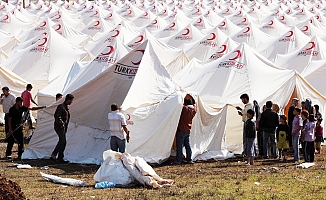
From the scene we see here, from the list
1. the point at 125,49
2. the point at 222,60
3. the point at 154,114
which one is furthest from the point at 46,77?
the point at 154,114

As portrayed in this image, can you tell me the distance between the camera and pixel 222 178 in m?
13.2

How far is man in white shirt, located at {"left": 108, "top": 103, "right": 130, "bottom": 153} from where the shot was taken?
1425cm

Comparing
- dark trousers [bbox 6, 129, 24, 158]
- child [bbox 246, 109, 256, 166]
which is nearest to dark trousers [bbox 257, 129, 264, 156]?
child [bbox 246, 109, 256, 166]

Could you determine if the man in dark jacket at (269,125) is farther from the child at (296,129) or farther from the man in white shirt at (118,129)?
the man in white shirt at (118,129)

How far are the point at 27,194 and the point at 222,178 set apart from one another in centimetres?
397

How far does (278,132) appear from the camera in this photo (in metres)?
16.0

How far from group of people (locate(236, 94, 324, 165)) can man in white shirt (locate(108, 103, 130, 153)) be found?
2874mm

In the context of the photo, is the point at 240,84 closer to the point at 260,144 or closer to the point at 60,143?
the point at 260,144

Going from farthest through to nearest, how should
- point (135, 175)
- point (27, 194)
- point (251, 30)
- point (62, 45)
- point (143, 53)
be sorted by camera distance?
point (251, 30) < point (62, 45) < point (143, 53) < point (135, 175) < point (27, 194)

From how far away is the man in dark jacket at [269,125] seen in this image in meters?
15.9

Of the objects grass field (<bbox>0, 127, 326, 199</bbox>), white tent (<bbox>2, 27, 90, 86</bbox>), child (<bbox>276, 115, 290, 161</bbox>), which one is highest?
white tent (<bbox>2, 27, 90, 86</bbox>)

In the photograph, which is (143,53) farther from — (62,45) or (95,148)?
Answer: (62,45)

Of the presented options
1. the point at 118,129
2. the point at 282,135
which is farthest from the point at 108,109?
the point at 282,135

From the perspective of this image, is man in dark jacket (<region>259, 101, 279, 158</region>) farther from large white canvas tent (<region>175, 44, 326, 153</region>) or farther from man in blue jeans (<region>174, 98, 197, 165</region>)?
man in blue jeans (<region>174, 98, 197, 165</region>)
